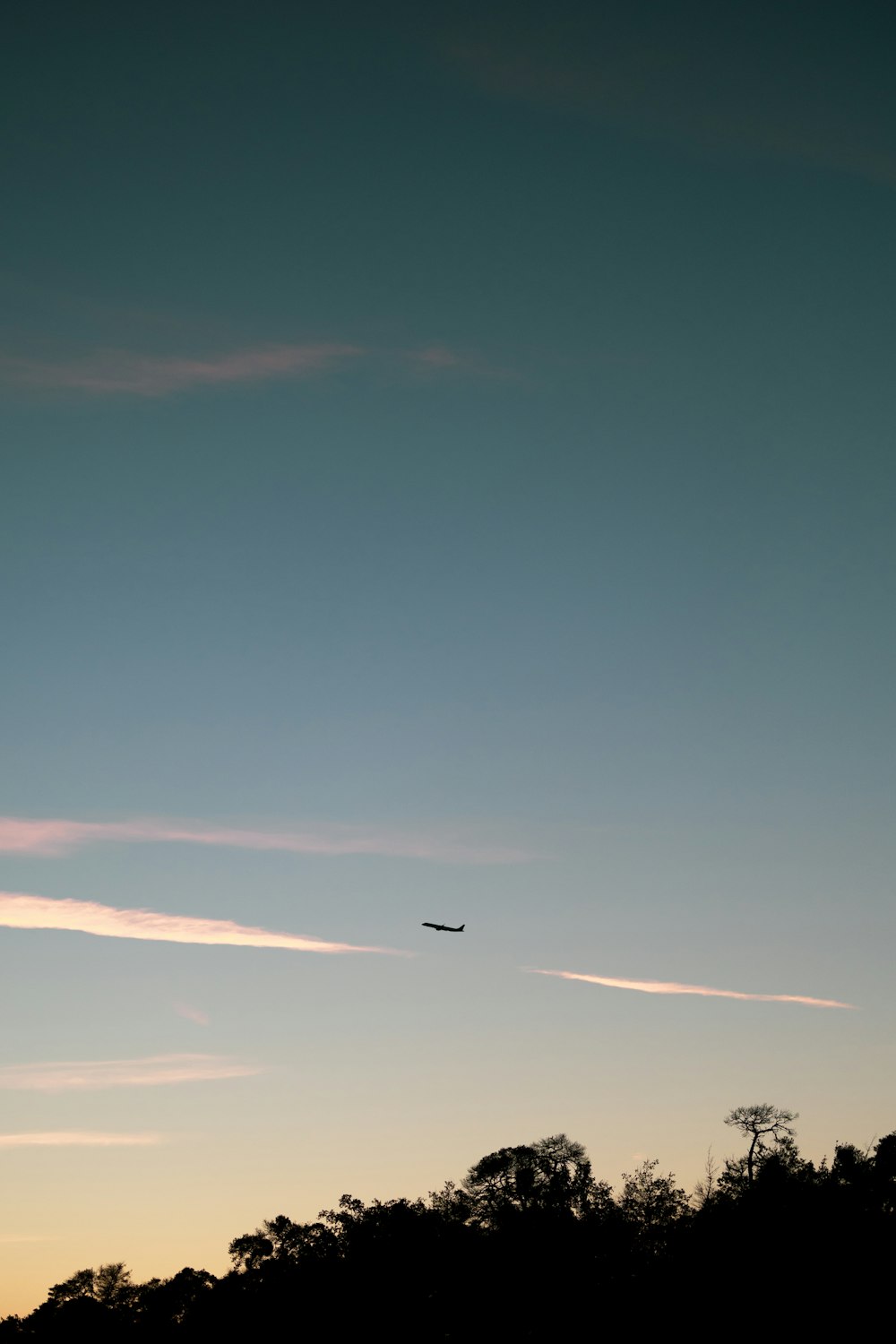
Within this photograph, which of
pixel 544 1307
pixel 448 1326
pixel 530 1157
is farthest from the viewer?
pixel 530 1157

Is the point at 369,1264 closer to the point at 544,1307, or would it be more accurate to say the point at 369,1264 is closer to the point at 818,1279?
the point at 544,1307

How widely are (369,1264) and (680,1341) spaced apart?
4390 cm

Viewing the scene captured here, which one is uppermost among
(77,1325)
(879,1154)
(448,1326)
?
(879,1154)

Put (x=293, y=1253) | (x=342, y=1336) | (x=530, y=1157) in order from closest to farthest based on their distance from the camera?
(x=342, y=1336)
(x=530, y=1157)
(x=293, y=1253)

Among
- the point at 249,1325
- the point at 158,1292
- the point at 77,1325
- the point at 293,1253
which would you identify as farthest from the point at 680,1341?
the point at 158,1292

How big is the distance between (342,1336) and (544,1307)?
2784 cm

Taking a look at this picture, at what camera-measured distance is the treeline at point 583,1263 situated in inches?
3386

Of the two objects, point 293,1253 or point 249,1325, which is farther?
point 293,1253

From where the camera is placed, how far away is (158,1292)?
17862 centimetres

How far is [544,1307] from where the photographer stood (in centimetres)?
9775

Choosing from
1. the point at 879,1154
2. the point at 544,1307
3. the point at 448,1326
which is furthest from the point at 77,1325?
the point at 879,1154

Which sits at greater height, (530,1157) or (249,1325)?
(530,1157)

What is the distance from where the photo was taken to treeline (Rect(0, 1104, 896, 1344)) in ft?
282

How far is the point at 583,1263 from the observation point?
100750 mm
